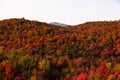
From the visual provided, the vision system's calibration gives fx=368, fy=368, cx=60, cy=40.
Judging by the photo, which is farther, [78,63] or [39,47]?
[39,47]

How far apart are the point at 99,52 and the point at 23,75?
1278 centimetres

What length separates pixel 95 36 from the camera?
47.0m

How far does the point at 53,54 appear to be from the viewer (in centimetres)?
3659

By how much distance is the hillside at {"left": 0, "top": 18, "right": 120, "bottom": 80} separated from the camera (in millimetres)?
27969

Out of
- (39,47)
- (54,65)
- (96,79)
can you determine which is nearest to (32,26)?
(39,47)

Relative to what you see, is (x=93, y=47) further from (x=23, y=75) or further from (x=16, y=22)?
(x=16, y=22)

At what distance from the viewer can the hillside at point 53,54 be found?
91.8 ft

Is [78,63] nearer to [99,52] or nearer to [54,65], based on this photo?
[54,65]

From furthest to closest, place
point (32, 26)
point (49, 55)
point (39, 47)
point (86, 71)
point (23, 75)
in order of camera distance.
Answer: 1. point (32, 26)
2. point (39, 47)
3. point (49, 55)
4. point (86, 71)
5. point (23, 75)

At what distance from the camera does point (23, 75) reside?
90.9ft

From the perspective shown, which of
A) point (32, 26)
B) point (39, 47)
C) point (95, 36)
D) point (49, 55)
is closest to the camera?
point (49, 55)

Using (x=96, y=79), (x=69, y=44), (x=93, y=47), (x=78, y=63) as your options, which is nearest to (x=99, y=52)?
(x=93, y=47)

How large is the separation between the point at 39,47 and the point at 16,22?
16.9m

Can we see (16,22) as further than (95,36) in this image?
Yes
